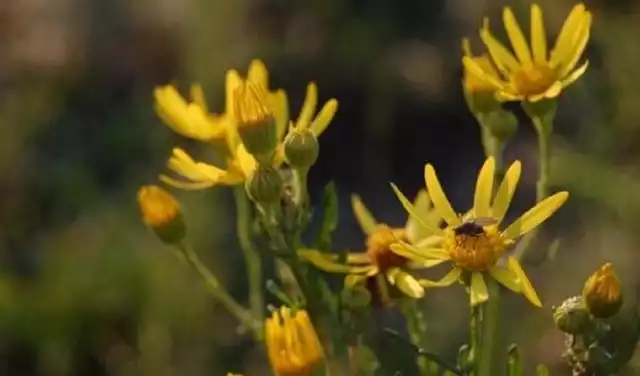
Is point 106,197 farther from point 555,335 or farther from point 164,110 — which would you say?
point 164,110

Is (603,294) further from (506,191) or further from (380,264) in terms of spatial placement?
(380,264)

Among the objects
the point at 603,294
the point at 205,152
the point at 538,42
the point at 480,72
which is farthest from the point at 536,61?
the point at 205,152

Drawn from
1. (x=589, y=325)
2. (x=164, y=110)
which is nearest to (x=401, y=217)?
(x=164, y=110)

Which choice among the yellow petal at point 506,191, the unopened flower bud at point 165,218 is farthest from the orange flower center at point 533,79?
the unopened flower bud at point 165,218

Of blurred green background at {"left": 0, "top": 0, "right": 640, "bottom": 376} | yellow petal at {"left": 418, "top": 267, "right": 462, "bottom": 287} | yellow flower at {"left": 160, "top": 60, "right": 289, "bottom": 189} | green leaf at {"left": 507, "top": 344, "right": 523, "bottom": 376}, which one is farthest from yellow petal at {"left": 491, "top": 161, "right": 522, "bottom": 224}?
blurred green background at {"left": 0, "top": 0, "right": 640, "bottom": 376}

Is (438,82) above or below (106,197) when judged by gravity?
above

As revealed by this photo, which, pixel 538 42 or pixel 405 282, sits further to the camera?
pixel 538 42

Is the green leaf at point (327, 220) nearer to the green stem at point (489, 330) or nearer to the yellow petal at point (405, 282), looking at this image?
the yellow petal at point (405, 282)
